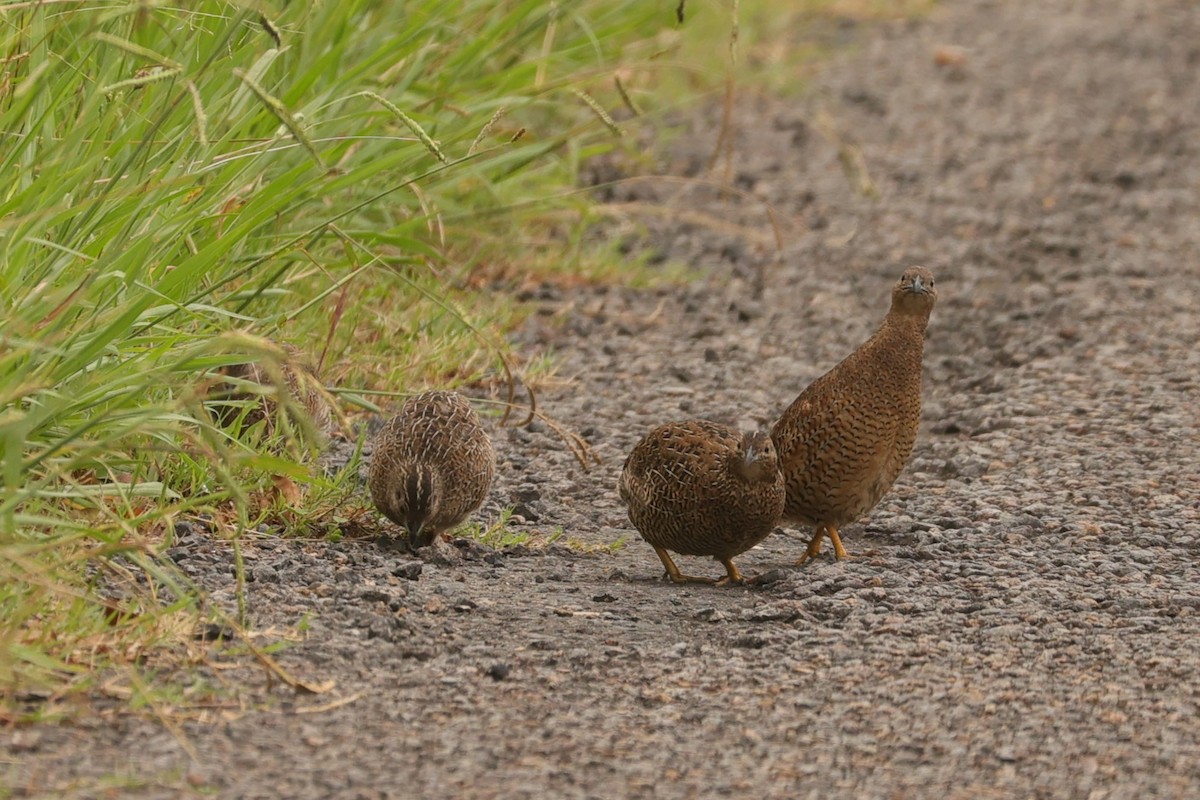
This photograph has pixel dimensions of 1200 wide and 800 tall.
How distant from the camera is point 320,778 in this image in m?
3.62

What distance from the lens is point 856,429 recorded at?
18.6ft

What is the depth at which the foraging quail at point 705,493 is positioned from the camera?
538 centimetres

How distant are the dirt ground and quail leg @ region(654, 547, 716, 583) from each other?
8cm

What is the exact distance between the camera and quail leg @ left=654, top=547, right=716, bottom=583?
18.2ft

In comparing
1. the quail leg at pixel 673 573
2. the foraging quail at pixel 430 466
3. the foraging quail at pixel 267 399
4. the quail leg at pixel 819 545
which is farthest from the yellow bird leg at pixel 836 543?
the foraging quail at pixel 267 399

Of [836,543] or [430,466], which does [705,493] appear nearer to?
[836,543]

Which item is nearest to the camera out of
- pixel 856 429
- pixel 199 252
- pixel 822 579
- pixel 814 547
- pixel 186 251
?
pixel 199 252

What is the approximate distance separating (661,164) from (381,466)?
197 inches

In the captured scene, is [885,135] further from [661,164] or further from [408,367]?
[408,367]

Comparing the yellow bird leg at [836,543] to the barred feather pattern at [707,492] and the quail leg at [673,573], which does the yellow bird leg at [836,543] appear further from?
the quail leg at [673,573]

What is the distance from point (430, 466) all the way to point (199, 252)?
0.95 m

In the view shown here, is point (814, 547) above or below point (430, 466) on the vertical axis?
below

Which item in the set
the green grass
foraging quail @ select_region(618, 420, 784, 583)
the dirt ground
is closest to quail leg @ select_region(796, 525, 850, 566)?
the dirt ground

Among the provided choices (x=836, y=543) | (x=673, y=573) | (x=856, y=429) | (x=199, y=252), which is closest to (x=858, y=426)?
(x=856, y=429)
